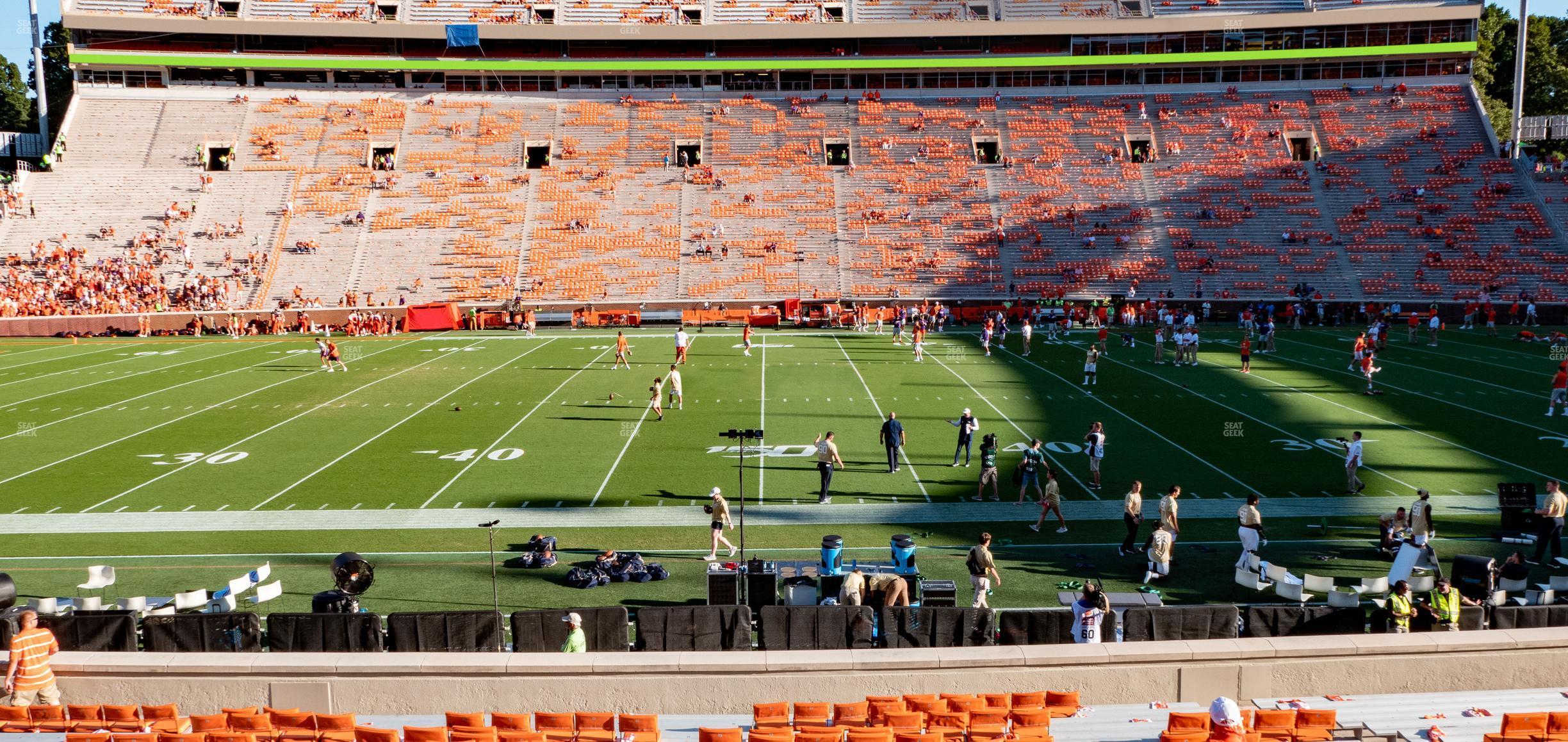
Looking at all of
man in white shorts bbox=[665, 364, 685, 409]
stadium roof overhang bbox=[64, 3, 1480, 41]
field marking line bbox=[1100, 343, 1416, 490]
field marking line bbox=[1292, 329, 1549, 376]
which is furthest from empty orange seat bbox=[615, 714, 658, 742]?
stadium roof overhang bbox=[64, 3, 1480, 41]

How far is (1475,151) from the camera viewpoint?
193 ft

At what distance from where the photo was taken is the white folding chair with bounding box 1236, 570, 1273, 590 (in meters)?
13.2

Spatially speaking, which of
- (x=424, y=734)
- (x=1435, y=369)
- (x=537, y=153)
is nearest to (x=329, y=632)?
(x=424, y=734)

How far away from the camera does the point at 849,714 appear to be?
28.5ft

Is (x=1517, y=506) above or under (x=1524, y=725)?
above

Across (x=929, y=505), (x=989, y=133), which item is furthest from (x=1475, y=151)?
(x=929, y=505)

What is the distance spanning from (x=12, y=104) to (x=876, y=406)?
277 ft

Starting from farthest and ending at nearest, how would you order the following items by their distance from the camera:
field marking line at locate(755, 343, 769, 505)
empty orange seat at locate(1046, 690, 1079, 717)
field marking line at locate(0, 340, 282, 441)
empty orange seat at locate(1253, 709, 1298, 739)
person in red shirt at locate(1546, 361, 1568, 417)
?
field marking line at locate(0, 340, 282, 441) < person in red shirt at locate(1546, 361, 1568, 417) < field marking line at locate(755, 343, 769, 505) < empty orange seat at locate(1046, 690, 1079, 717) < empty orange seat at locate(1253, 709, 1298, 739)

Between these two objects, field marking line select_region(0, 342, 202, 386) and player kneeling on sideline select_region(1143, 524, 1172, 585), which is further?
field marking line select_region(0, 342, 202, 386)

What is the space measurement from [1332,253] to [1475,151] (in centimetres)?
1493

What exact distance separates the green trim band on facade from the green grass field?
111 ft

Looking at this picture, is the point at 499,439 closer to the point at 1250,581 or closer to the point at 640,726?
the point at 640,726

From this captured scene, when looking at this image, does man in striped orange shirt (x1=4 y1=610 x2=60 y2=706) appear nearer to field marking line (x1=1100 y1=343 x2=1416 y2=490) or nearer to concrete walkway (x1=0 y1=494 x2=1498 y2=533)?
concrete walkway (x1=0 y1=494 x2=1498 y2=533)

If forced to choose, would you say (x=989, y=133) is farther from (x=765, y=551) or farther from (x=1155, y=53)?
(x=765, y=551)
